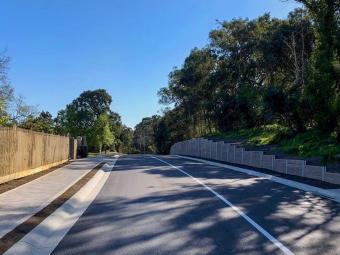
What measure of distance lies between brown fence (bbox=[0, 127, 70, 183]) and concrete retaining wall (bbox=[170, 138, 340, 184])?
1234 centimetres

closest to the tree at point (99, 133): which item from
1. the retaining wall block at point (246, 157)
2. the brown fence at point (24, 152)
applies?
the brown fence at point (24, 152)

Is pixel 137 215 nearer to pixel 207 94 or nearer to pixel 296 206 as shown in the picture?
pixel 296 206

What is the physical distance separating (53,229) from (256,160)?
2097cm

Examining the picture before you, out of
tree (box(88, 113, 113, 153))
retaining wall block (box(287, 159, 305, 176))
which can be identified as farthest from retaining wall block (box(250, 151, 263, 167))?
tree (box(88, 113, 113, 153))

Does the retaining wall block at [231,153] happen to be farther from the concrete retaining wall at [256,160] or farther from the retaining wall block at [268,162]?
the retaining wall block at [268,162]

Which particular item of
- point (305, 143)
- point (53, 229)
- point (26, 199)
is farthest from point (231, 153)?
Answer: point (53, 229)

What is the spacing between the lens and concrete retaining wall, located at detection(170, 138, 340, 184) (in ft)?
67.4

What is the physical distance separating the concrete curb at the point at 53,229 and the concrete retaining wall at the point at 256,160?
972 centimetres

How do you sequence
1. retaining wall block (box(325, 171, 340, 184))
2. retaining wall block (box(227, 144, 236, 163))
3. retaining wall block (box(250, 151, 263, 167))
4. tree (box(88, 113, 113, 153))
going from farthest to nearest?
tree (box(88, 113, 113, 153)) → retaining wall block (box(227, 144, 236, 163)) → retaining wall block (box(250, 151, 263, 167)) → retaining wall block (box(325, 171, 340, 184))

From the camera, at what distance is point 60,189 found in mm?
17312

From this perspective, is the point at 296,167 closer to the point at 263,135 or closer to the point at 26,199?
the point at 26,199

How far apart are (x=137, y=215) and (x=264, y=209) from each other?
133 inches

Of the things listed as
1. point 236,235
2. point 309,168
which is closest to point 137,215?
point 236,235

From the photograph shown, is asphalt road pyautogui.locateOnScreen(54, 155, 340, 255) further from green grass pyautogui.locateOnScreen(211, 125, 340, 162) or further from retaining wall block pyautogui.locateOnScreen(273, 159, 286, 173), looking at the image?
green grass pyautogui.locateOnScreen(211, 125, 340, 162)
